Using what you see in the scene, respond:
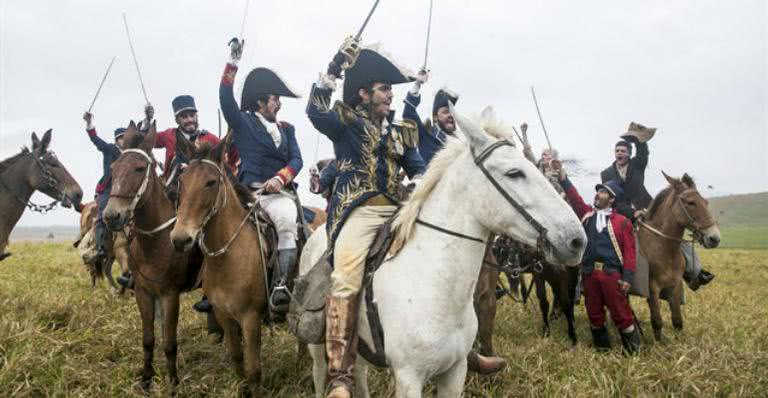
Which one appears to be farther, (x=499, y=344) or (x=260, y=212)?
(x=499, y=344)

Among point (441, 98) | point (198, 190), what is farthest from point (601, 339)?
point (198, 190)

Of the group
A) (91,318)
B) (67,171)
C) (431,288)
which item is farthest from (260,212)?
A: (67,171)

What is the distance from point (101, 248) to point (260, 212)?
416cm

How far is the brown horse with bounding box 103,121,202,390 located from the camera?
5.27m

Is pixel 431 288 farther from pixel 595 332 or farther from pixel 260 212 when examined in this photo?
pixel 595 332

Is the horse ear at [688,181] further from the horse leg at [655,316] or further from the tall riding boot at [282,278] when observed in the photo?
the tall riding boot at [282,278]

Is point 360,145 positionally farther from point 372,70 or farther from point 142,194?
point 142,194

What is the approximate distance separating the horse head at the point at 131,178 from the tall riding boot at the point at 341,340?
2.84 m

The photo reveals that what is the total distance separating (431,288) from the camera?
3.20 metres

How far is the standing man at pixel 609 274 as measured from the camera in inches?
282

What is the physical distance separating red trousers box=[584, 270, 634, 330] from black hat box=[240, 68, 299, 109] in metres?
5.15

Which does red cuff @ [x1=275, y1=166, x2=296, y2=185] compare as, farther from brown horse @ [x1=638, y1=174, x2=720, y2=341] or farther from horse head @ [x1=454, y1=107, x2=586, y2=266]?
brown horse @ [x1=638, y1=174, x2=720, y2=341]

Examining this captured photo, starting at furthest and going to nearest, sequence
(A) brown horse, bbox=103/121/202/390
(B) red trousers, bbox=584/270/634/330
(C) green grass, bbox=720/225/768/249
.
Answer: (C) green grass, bbox=720/225/768/249, (B) red trousers, bbox=584/270/634/330, (A) brown horse, bbox=103/121/202/390

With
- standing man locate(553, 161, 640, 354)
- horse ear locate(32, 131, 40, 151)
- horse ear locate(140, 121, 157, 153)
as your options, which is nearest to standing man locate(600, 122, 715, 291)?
standing man locate(553, 161, 640, 354)
